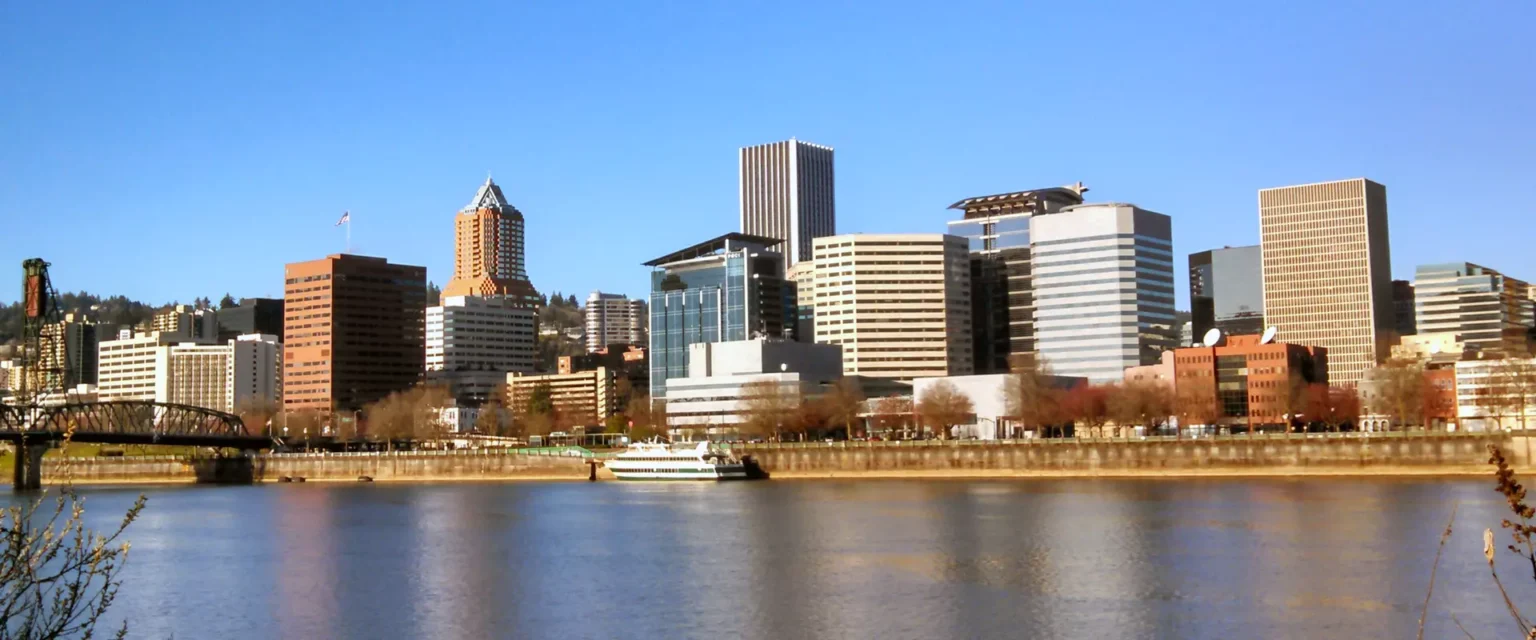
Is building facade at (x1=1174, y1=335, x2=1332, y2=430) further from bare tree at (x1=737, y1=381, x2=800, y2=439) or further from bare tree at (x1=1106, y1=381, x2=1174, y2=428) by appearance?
bare tree at (x1=737, y1=381, x2=800, y2=439)

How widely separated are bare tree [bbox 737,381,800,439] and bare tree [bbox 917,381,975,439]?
1567cm

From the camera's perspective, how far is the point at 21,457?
147625 mm

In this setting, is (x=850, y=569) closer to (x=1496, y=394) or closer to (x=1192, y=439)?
(x=1192, y=439)

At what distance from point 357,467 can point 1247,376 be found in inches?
4075

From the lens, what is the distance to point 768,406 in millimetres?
183500

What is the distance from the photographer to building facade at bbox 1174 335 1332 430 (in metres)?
174

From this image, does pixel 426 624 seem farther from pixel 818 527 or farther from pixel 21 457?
pixel 21 457

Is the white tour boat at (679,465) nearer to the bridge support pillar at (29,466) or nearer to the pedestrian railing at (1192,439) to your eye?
the pedestrian railing at (1192,439)

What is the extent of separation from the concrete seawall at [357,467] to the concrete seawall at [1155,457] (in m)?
24.5

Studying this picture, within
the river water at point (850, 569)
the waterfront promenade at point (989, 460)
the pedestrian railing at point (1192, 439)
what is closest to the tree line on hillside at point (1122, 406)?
the pedestrian railing at point (1192, 439)

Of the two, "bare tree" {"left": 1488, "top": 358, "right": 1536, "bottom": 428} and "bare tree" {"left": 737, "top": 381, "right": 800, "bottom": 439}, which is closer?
"bare tree" {"left": 1488, "top": 358, "right": 1536, "bottom": 428}

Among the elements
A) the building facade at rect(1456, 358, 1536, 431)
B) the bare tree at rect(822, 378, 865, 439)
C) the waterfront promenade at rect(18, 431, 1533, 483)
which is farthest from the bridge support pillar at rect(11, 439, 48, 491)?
the building facade at rect(1456, 358, 1536, 431)

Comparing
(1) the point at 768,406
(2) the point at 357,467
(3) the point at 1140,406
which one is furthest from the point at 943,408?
(2) the point at 357,467

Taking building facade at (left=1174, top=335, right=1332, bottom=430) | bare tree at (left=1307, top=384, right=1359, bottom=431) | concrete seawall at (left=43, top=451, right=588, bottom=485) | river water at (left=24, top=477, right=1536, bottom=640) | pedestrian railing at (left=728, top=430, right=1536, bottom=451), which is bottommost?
river water at (left=24, top=477, right=1536, bottom=640)
